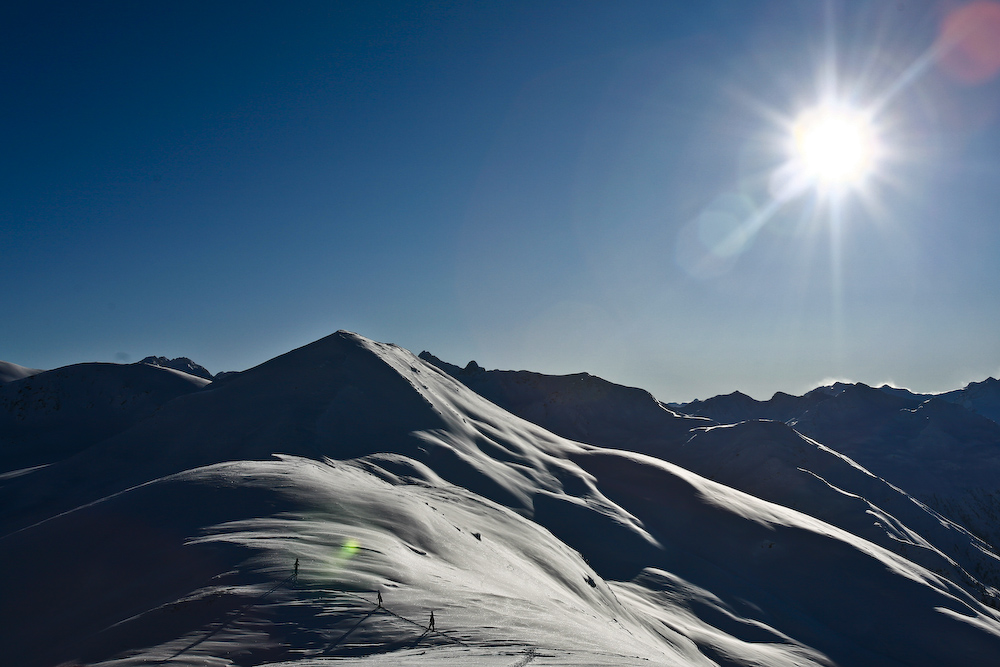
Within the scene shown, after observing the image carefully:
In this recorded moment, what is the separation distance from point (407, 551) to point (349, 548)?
1.99m

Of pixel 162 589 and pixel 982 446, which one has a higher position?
pixel 982 446

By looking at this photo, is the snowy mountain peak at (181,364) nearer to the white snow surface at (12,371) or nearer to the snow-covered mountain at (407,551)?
the white snow surface at (12,371)

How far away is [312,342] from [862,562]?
44626 millimetres

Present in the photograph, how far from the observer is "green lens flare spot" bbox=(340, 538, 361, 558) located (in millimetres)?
10125

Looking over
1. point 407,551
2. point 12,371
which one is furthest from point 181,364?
point 407,551

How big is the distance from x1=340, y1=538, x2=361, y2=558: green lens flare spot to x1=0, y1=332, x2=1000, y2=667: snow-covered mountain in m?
0.08

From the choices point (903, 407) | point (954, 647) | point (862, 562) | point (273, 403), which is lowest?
point (954, 647)

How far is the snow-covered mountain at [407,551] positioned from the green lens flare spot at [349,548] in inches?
3.1

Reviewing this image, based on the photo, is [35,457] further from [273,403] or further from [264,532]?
[264,532]

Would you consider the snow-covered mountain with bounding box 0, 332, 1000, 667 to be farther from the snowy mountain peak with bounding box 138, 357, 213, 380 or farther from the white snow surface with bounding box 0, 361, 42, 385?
the snowy mountain peak with bounding box 138, 357, 213, 380

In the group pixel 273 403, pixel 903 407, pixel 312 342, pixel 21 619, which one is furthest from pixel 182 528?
pixel 903 407

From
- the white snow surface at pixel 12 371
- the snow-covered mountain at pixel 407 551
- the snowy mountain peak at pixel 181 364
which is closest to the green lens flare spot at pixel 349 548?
the snow-covered mountain at pixel 407 551

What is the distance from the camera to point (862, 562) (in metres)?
38.6

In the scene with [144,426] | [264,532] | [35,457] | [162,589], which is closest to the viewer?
[162,589]
